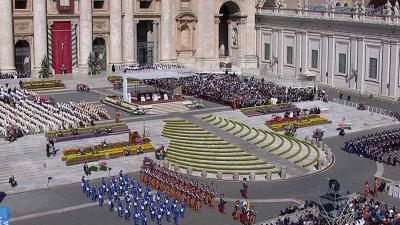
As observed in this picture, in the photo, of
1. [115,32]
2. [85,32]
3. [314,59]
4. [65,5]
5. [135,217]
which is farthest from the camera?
[115,32]

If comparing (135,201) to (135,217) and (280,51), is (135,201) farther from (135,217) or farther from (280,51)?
(280,51)

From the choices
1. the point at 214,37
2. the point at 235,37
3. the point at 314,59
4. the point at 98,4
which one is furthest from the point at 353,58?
the point at 98,4

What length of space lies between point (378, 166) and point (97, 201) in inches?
868

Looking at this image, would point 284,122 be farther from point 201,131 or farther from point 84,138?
point 84,138

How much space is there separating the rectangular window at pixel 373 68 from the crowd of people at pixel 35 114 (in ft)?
105

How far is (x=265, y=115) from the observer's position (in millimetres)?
66375

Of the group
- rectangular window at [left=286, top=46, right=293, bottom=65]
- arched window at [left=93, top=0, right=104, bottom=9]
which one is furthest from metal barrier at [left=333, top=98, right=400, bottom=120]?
arched window at [left=93, top=0, right=104, bottom=9]

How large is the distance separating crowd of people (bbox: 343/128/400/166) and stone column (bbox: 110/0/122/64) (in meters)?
38.7

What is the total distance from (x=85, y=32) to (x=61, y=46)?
11.5ft

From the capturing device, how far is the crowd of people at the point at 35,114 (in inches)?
2183

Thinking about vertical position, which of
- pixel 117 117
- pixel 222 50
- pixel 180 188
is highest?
pixel 222 50

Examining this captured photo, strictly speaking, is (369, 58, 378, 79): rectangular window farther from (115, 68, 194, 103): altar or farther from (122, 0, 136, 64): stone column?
(122, 0, 136, 64): stone column

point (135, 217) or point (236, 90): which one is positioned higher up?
point (236, 90)

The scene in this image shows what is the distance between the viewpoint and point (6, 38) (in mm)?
78938
